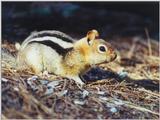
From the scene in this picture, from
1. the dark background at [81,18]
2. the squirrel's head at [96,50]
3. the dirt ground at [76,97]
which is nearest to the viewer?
the dirt ground at [76,97]

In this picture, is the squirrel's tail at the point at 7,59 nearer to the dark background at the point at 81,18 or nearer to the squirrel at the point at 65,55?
the squirrel at the point at 65,55

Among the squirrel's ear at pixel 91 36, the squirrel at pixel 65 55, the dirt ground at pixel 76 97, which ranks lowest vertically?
the dirt ground at pixel 76 97

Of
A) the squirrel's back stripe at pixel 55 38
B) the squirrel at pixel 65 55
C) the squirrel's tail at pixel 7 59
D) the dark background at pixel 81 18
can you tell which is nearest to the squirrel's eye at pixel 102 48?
the squirrel at pixel 65 55

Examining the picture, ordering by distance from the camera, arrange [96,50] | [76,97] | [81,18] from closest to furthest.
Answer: [76,97]
[96,50]
[81,18]

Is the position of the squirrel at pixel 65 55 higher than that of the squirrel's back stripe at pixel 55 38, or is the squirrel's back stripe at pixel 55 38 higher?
the squirrel's back stripe at pixel 55 38

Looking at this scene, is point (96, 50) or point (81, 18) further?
point (81, 18)

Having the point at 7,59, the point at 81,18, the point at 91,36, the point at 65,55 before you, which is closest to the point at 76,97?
the point at 65,55

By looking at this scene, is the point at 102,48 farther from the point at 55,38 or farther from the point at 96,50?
the point at 55,38
